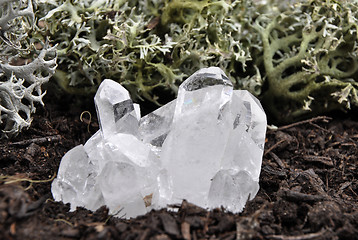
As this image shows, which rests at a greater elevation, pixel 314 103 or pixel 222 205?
pixel 222 205

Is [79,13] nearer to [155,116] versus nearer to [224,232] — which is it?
[155,116]

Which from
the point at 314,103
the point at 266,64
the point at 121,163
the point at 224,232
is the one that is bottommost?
the point at 314,103

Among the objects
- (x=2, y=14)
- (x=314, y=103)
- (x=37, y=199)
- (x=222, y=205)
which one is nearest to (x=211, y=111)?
(x=222, y=205)

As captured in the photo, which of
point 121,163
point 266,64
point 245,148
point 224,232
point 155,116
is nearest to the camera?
point 224,232

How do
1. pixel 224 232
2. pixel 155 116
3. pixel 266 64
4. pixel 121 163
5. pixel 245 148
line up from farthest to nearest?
pixel 266 64, pixel 155 116, pixel 245 148, pixel 121 163, pixel 224 232

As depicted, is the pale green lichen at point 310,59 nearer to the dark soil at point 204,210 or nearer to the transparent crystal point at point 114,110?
the dark soil at point 204,210

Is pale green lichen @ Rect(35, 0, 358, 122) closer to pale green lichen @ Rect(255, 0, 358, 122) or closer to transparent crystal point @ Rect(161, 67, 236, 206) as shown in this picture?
pale green lichen @ Rect(255, 0, 358, 122)

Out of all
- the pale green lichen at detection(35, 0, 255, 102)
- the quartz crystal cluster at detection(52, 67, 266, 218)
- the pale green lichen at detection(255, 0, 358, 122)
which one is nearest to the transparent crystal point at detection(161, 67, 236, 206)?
the quartz crystal cluster at detection(52, 67, 266, 218)
